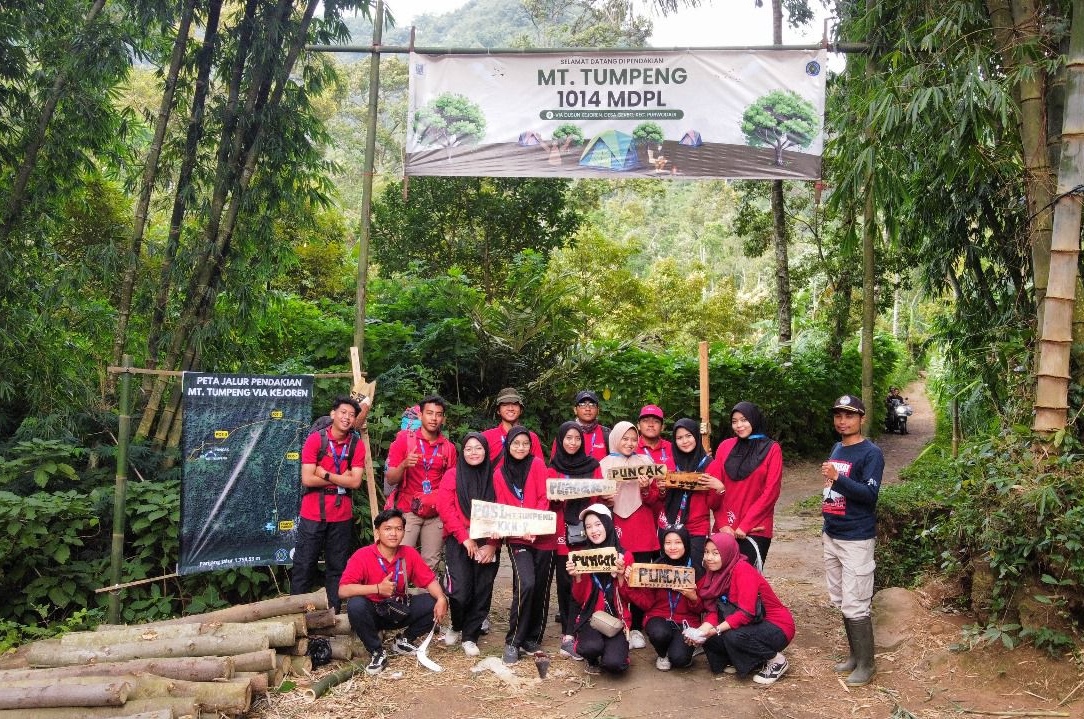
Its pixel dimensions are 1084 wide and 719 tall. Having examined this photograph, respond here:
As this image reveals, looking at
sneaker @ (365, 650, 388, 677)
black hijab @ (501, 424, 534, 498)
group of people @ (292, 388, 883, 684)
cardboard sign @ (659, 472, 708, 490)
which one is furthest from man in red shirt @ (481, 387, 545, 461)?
sneaker @ (365, 650, 388, 677)

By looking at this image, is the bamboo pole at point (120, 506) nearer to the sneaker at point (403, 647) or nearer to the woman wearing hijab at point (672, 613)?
the sneaker at point (403, 647)

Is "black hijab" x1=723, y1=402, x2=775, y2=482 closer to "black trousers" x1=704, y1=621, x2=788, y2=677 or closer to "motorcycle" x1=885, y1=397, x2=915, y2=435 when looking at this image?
"black trousers" x1=704, y1=621, x2=788, y2=677

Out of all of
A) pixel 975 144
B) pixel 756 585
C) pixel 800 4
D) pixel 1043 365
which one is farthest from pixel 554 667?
pixel 800 4

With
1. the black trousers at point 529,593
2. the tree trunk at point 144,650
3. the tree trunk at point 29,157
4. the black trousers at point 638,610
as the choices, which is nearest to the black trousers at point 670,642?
the black trousers at point 638,610

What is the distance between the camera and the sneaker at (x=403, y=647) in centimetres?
541

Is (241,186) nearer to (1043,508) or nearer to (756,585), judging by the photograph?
(756,585)

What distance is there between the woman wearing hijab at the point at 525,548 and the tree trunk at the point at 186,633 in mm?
1313

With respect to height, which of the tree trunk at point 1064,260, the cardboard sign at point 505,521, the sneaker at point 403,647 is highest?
the tree trunk at point 1064,260

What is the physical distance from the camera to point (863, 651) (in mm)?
4914

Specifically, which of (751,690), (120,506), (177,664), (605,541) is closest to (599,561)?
(605,541)

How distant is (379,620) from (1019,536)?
3.64 metres

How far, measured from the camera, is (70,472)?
6.01 metres

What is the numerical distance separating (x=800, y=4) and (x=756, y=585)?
12.7 m

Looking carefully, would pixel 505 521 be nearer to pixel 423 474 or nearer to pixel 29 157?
pixel 423 474
